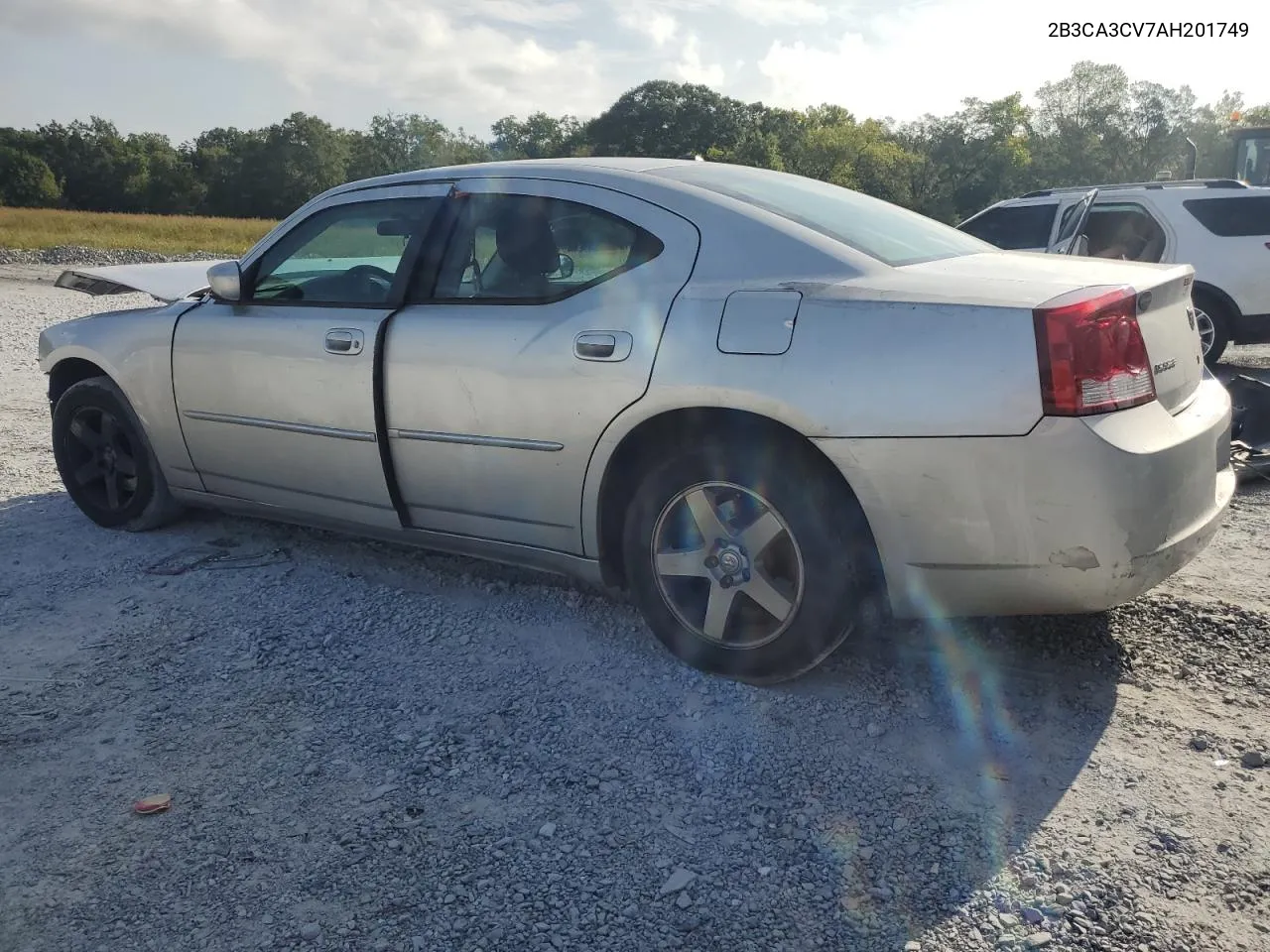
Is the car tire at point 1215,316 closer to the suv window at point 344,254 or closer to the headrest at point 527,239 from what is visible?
the headrest at point 527,239

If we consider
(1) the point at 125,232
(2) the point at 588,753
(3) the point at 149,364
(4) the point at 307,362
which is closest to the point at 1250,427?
(2) the point at 588,753

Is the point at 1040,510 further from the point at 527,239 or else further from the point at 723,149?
the point at 723,149

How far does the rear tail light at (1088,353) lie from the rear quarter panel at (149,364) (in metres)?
3.67

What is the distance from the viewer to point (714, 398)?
3078 millimetres

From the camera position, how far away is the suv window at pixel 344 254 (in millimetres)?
4012

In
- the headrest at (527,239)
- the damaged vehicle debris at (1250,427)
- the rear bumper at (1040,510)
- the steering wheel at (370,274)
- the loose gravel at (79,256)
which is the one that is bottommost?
the damaged vehicle debris at (1250,427)

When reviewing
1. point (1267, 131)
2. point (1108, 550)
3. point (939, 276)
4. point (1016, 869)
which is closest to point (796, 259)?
point (939, 276)

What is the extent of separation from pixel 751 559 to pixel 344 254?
7.37ft

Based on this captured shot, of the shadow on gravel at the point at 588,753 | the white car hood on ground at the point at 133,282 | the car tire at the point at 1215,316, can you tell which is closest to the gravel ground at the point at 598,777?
the shadow on gravel at the point at 588,753

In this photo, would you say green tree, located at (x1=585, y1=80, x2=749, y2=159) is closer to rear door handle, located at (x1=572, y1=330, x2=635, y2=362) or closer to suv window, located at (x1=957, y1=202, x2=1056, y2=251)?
suv window, located at (x1=957, y1=202, x2=1056, y2=251)

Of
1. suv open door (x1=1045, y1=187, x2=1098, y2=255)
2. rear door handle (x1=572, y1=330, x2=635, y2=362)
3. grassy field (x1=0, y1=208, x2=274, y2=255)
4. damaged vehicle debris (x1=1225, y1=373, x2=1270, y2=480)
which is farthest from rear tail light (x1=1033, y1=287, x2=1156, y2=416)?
grassy field (x1=0, y1=208, x2=274, y2=255)

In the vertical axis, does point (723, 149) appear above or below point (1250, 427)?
above

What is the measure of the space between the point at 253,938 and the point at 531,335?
200 cm

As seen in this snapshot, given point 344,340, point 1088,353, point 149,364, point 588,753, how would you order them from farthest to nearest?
1. point 149,364
2. point 344,340
3. point 588,753
4. point 1088,353
